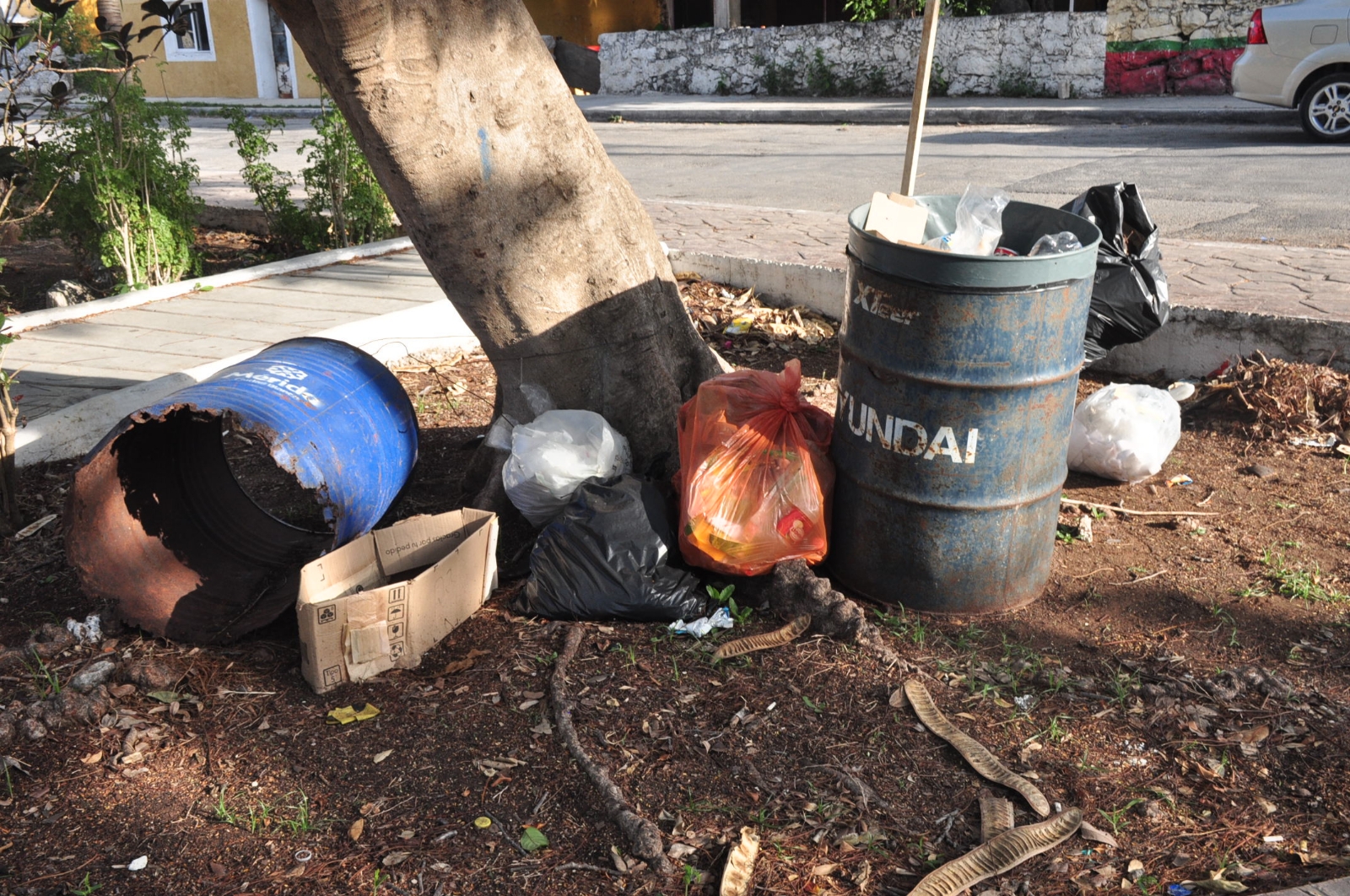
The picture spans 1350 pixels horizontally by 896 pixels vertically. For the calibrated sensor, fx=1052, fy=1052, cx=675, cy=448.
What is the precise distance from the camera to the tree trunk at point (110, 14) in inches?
281

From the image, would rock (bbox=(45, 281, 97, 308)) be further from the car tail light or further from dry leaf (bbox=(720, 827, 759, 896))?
the car tail light

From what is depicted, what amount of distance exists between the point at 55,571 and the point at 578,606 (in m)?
1.90

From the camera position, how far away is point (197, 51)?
80.5ft

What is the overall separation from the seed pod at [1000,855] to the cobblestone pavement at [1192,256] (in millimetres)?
3594

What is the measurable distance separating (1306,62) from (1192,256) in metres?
6.23

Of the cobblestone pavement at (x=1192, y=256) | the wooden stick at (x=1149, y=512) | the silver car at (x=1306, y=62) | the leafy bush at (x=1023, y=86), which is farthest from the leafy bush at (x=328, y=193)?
the leafy bush at (x=1023, y=86)

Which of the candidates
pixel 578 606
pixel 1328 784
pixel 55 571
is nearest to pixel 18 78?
pixel 55 571

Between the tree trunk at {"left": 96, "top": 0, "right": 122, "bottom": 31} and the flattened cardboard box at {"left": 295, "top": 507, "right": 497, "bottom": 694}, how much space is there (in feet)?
17.6

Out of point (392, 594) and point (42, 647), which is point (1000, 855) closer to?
point (392, 594)

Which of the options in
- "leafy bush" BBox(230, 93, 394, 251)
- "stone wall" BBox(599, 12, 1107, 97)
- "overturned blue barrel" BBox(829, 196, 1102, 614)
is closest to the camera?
"overturned blue barrel" BBox(829, 196, 1102, 614)

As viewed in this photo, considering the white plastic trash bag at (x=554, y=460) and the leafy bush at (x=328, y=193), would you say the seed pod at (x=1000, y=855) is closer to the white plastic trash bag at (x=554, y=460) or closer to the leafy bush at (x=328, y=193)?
the white plastic trash bag at (x=554, y=460)

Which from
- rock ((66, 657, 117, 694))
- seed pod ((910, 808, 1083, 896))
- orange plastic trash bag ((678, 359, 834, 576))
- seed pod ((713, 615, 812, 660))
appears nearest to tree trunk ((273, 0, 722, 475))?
orange plastic trash bag ((678, 359, 834, 576))

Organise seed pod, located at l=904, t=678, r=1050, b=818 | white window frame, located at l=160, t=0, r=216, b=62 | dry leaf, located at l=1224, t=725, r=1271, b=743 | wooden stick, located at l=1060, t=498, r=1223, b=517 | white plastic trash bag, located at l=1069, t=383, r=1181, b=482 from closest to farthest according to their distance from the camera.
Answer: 1. seed pod, located at l=904, t=678, r=1050, b=818
2. dry leaf, located at l=1224, t=725, r=1271, b=743
3. wooden stick, located at l=1060, t=498, r=1223, b=517
4. white plastic trash bag, located at l=1069, t=383, r=1181, b=482
5. white window frame, located at l=160, t=0, r=216, b=62

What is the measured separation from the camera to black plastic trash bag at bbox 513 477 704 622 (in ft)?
10.4
